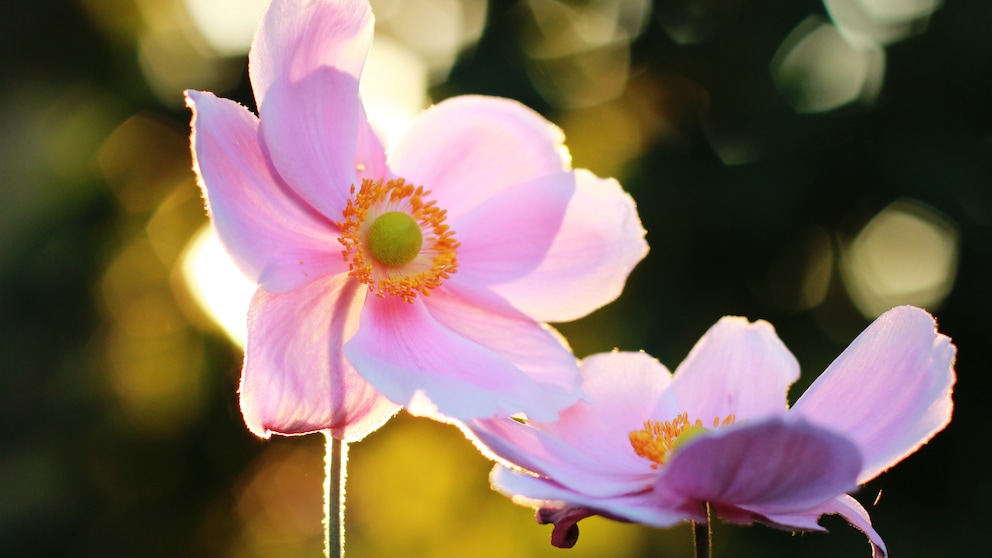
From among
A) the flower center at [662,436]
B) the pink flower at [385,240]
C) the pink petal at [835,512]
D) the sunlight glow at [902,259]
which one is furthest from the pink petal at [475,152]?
the sunlight glow at [902,259]

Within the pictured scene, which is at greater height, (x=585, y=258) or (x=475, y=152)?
(x=475, y=152)

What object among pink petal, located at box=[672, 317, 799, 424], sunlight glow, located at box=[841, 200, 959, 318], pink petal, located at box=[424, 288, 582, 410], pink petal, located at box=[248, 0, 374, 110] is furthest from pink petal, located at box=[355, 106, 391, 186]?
sunlight glow, located at box=[841, 200, 959, 318]

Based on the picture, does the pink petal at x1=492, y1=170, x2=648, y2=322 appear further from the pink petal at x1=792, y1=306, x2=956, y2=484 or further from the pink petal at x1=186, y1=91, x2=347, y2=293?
the pink petal at x1=792, y1=306, x2=956, y2=484

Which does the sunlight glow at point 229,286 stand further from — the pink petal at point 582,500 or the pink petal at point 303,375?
the pink petal at point 582,500

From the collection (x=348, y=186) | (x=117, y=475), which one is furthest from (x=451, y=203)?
(x=117, y=475)

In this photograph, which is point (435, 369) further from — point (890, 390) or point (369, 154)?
point (890, 390)

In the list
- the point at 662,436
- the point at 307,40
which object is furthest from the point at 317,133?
the point at 662,436
